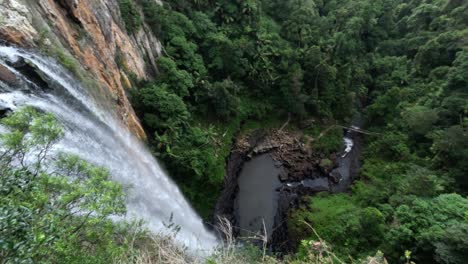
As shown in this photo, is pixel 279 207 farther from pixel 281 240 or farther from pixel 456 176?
pixel 456 176

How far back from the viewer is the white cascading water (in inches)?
416

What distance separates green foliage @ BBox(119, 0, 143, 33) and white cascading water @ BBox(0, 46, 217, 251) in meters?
7.71

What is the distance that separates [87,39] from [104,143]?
5.35 metres

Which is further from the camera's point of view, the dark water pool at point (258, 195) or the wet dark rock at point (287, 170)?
the wet dark rock at point (287, 170)

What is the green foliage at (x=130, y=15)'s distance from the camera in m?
19.0

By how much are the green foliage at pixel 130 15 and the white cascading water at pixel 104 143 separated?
771cm

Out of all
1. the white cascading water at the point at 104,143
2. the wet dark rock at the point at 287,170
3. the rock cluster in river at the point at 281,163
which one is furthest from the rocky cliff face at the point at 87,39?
the wet dark rock at the point at 287,170

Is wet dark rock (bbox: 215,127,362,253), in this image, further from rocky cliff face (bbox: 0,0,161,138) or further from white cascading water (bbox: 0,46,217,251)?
rocky cliff face (bbox: 0,0,161,138)

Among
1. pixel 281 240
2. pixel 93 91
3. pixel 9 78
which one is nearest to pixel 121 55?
pixel 93 91

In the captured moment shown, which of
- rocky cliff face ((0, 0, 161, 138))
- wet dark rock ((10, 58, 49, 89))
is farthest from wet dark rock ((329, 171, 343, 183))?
wet dark rock ((10, 58, 49, 89))

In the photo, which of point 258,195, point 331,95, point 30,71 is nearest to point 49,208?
point 30,71

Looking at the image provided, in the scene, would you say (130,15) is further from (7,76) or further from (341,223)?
(341,223)

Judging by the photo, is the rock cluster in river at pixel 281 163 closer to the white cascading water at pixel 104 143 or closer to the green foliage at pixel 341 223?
the green foliage at pixel 341 223

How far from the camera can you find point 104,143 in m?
13.0
